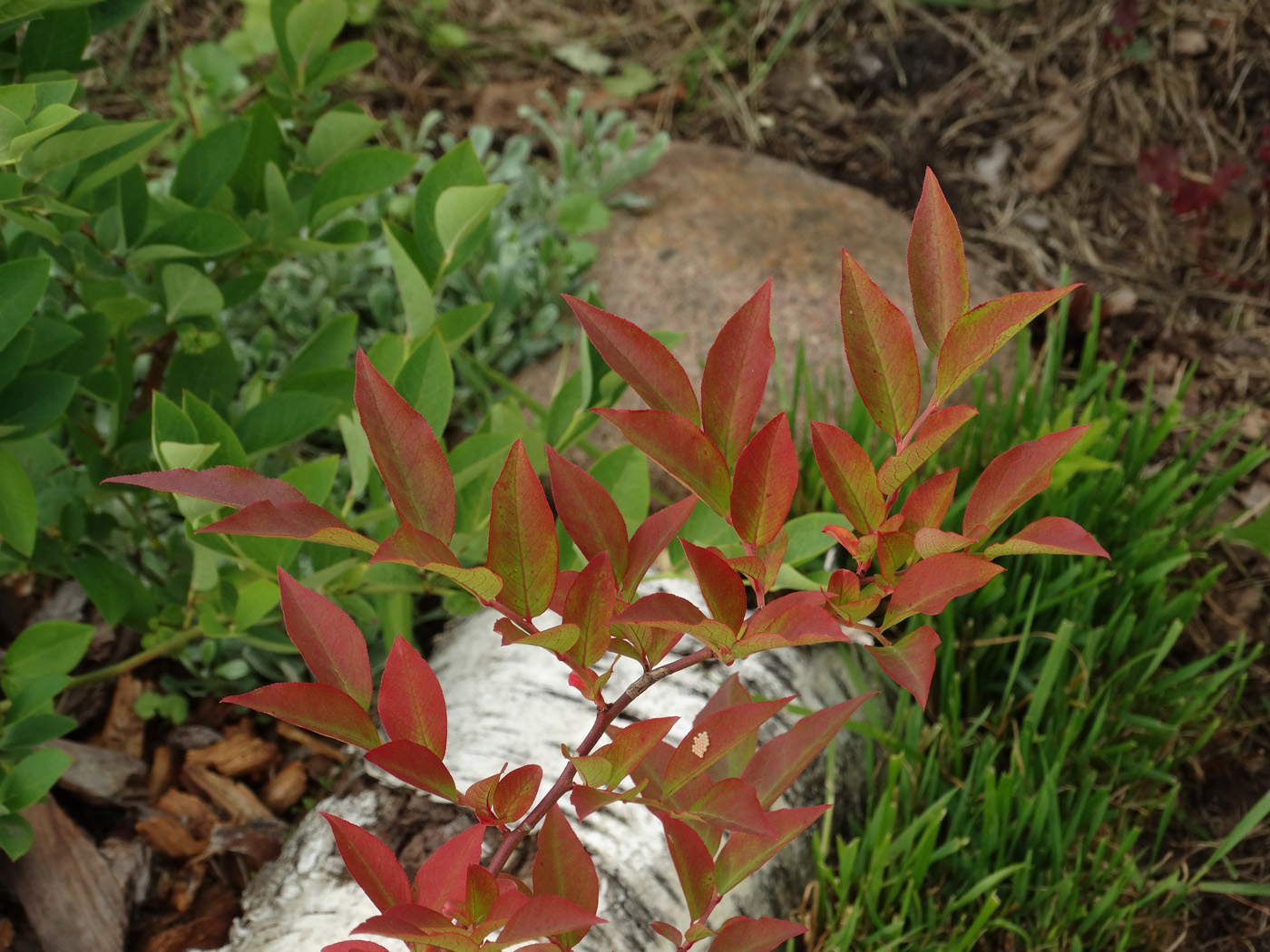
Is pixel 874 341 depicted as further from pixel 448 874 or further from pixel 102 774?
pixel 102 774

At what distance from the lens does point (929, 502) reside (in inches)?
26.1

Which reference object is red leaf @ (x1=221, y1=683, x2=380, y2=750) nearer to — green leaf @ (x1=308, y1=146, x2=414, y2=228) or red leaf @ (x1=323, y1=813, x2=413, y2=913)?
red leaf @ (x1=323, y1=813, x2=413, y2=913)

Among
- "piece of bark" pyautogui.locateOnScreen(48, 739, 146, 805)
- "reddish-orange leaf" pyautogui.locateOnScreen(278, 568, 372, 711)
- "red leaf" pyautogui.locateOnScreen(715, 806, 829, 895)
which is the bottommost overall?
"piece of bark" pyautogui.locateOnScreen(48, 739, 146, 805)

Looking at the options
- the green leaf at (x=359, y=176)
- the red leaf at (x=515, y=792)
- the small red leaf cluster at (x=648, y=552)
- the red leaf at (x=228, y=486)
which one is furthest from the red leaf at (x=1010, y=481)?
the green leaf at (x=359, y=176)

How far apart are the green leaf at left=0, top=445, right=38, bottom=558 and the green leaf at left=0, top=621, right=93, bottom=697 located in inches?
6.4

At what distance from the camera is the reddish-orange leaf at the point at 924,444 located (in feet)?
2.00

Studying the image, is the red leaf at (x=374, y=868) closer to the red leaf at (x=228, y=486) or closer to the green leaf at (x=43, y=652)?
the red leaf at (x=228, y=486)

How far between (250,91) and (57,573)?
1.97m

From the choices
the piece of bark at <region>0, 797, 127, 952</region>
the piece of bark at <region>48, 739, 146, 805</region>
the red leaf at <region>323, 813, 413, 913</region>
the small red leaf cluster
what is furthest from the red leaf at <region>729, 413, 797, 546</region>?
the piece of bark at <region>48, 739, 146, 805</region>

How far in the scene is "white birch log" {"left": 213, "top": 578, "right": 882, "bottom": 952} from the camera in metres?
1.16

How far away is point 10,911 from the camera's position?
143 cm

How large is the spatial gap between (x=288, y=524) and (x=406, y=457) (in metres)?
0.09

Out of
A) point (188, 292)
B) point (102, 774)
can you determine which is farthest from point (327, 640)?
point (102, 774)

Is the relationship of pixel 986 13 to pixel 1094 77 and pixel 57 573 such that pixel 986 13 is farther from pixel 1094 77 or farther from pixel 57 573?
pixel 57 573
